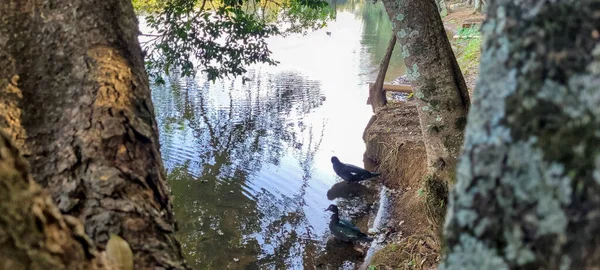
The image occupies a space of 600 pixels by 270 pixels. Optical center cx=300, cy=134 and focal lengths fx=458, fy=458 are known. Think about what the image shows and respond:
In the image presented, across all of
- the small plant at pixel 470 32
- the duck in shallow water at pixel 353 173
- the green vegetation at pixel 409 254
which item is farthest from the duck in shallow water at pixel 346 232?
the small plant at pixel 470 32

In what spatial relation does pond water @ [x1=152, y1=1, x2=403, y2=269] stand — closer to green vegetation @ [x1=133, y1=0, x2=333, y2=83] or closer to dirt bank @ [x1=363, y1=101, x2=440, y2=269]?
dirt bank @ [x1=363, y1=101, x2=440, y2=269]

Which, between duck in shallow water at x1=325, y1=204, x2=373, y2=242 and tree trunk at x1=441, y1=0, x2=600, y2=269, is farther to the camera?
duck in shallow water at x1=325, y1=204, x2=373, y2=242

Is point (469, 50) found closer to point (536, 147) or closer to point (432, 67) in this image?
point (432, 67)

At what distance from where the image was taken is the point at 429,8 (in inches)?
116

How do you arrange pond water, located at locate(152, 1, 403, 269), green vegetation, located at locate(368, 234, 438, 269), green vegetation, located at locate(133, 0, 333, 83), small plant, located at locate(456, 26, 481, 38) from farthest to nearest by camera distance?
small plant, located at locate(456, 26, 481, 38) < pond water, located at locate(152, 1, 403, 269) < green vegetation, located at locate(133, 0, 333, 83) < green vegetation, located at locate(368, 234, 438, 269)

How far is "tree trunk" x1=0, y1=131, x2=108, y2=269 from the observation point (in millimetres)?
646

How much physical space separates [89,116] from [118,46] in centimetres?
30

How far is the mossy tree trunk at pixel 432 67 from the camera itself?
2930 millimetres

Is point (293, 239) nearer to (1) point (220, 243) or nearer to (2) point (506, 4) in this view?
(1) point (220, 243)

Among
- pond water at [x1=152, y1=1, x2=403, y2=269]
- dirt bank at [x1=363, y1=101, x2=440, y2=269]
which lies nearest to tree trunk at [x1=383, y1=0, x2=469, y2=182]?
dirt bank at [x1=363, y1=101, x2=440, y2=269]

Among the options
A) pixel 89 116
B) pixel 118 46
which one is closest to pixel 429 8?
pixel 118 46

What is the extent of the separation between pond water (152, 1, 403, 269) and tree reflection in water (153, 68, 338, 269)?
0.02m

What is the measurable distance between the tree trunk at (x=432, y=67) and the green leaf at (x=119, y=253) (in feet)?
7.72

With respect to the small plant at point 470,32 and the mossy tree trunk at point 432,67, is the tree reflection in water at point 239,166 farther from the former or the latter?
the small plant at point 470,32
